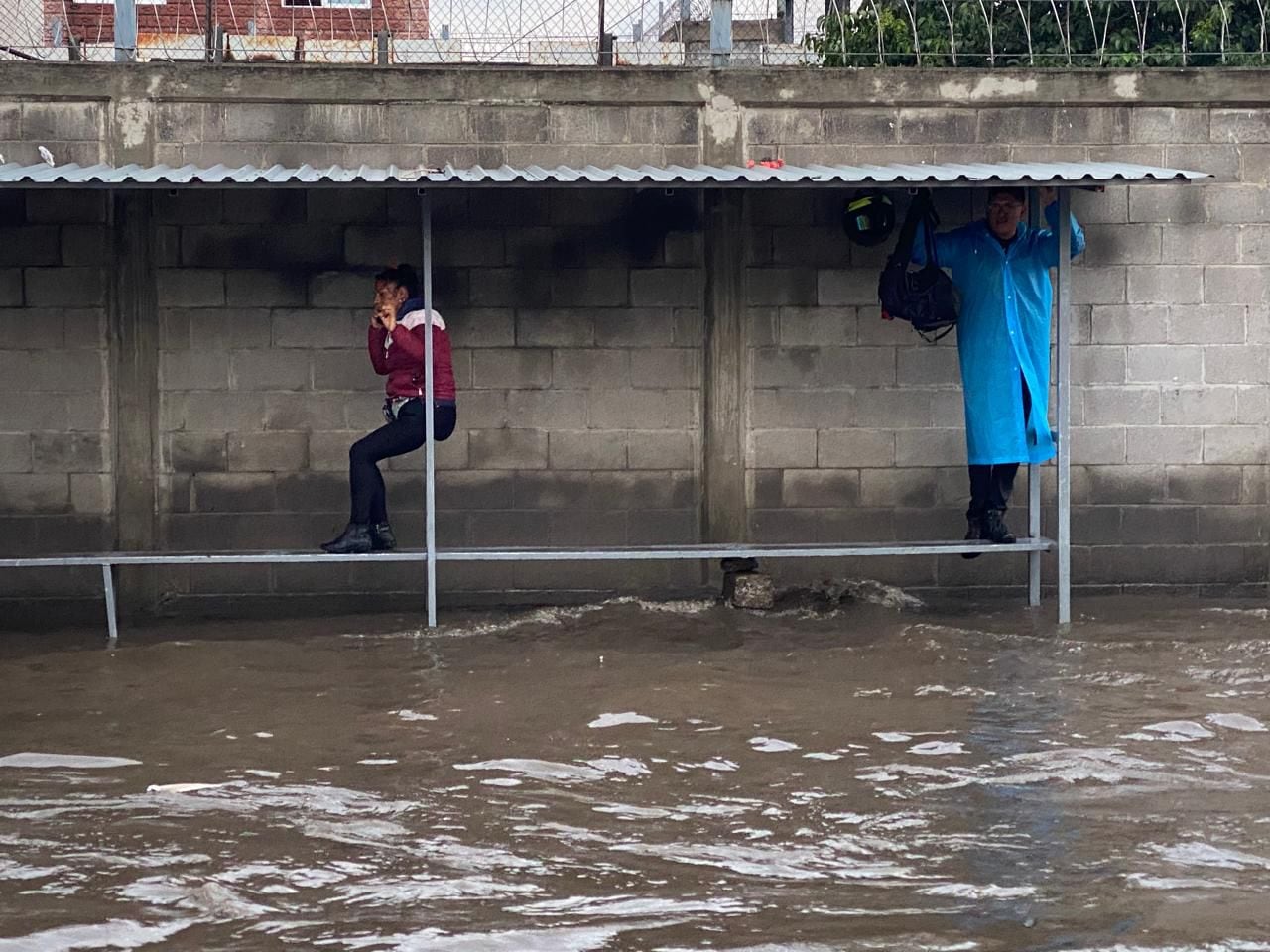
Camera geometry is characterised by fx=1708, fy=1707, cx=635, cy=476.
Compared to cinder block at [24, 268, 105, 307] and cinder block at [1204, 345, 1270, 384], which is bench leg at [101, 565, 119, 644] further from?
cinder block at [1204, 345, 1270, 384]

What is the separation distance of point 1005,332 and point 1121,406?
1.04m

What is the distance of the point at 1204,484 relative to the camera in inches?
348

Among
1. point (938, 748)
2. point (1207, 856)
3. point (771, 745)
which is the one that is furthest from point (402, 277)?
point (1207, 856)

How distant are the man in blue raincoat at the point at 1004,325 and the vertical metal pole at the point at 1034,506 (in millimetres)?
143

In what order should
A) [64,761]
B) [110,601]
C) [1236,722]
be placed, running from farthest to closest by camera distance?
1. [110,601]
2. [1236,722]
3. [64,761]

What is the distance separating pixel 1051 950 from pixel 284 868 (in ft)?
6.70

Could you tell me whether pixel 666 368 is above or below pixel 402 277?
below

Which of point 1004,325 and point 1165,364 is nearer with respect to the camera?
point 1004,325

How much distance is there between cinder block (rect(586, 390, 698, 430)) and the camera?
870 cm

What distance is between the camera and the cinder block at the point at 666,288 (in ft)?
28.5

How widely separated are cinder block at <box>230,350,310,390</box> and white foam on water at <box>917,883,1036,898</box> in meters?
5.03

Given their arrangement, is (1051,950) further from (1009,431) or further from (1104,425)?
(1104,425)

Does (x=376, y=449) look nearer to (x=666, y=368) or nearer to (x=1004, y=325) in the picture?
(x=666, y=368)

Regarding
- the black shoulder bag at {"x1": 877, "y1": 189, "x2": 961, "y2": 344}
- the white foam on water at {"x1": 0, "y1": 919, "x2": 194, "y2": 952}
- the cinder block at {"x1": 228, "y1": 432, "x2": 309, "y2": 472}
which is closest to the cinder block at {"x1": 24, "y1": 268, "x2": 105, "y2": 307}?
the cinder block at {"x1": 228, "y1": 432, "x2": 309, "y2": 472}
